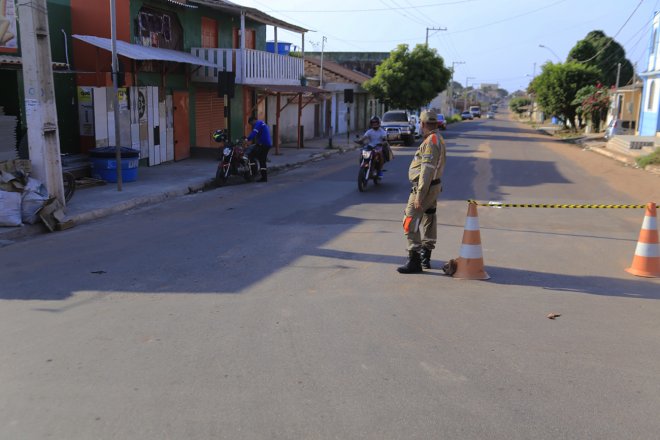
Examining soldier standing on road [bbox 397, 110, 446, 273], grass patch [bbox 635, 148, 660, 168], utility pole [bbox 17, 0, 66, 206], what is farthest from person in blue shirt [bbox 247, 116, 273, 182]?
grass patch [bbox 635, 148, 660, 168]

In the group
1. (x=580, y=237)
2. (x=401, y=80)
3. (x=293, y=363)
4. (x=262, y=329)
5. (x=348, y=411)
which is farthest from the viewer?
(x=401, y=80)

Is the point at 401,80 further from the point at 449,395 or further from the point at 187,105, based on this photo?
the point at 449,395

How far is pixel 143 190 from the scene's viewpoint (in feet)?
43.5

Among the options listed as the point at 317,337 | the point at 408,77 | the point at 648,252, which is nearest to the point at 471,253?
the point at 648,252

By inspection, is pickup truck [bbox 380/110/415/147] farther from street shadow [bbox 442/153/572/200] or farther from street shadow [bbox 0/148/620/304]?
street shadow [bbox 0/148/620/304]

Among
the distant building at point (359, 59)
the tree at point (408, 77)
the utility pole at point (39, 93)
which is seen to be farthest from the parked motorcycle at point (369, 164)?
the distant building at point (359, 59)

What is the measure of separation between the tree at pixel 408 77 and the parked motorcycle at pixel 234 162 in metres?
30.1

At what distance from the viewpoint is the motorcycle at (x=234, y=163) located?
15.1 metres

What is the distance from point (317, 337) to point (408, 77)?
41317mm

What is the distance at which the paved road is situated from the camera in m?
3.63

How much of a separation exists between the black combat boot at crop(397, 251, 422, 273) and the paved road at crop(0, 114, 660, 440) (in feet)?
0.44

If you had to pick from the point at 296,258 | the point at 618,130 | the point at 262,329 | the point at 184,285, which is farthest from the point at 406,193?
the point at 618,130

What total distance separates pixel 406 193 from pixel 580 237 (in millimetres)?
5166

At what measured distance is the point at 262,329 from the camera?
507 cm
